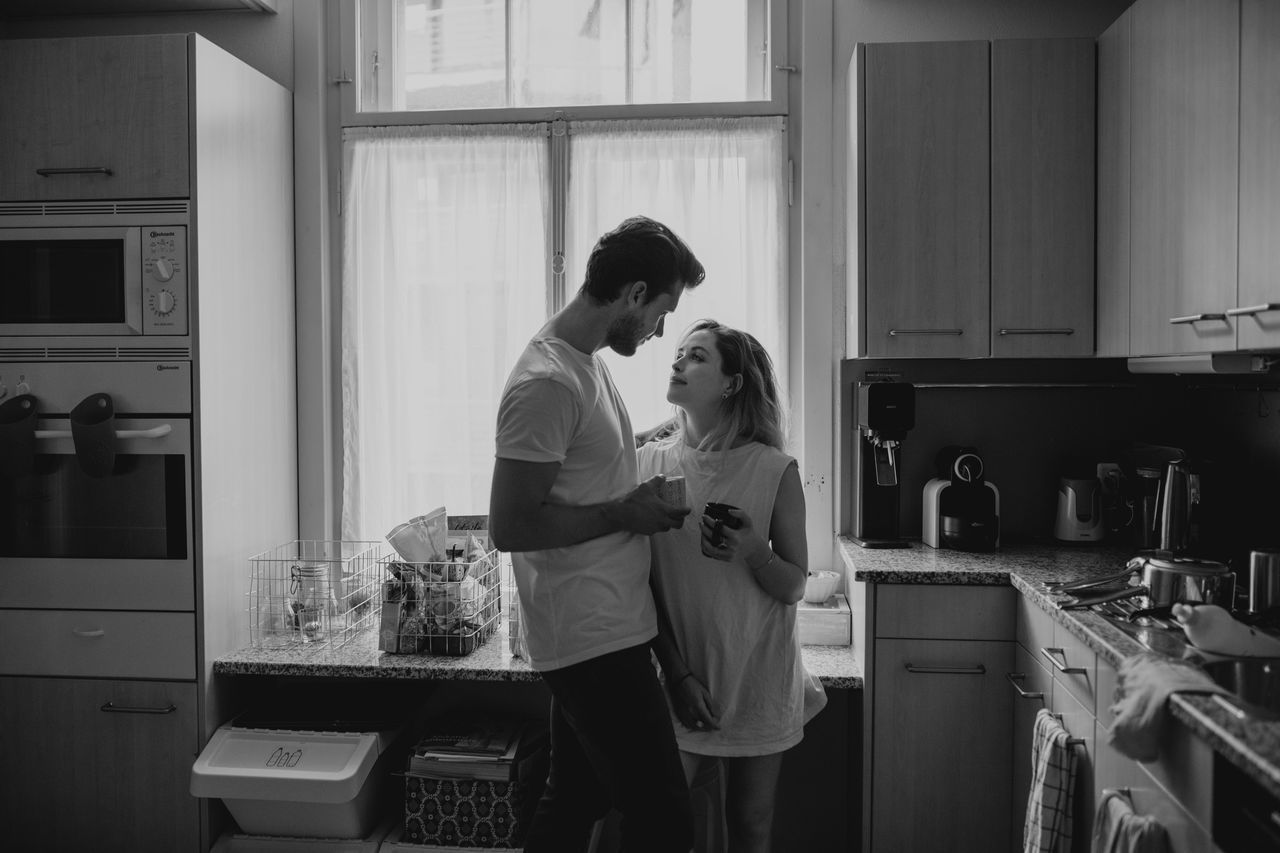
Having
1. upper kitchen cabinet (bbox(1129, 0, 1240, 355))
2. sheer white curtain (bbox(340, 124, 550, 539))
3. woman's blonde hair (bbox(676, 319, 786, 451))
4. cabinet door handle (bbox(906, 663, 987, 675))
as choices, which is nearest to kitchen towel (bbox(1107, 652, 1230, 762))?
upper kitchen cabinet (bbox(1129, 0, 1240, 355))

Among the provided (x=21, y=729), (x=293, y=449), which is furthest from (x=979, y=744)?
(x=21, y=729)

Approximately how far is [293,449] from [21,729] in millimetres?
1018

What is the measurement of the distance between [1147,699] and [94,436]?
2.35 m

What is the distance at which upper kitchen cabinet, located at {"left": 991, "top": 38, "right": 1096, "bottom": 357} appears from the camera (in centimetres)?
257

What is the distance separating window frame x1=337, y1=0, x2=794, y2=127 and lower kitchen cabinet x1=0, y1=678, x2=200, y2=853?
1.74 metres

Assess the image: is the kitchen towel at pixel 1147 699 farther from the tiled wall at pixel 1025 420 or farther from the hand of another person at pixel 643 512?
the tiled wall at pixel 1025 420

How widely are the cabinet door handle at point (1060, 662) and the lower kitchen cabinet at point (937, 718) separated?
0.28 meters

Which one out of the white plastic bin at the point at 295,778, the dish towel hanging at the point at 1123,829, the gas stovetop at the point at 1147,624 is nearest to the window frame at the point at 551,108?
the gas stovetop at the point at 1147,624

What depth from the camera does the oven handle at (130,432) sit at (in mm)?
2486

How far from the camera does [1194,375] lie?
2760 millimetres

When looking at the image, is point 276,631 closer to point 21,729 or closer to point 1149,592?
point 21,729

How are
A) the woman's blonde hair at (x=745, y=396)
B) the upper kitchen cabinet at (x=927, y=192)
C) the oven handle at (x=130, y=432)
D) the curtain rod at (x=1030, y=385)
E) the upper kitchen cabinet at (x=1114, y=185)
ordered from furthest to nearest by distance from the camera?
1. the curtain rod at (x=1030, y=385)
2. the upper kitchen cabinet at (x=927, y=192)
3. the oven handle at (x=130, y=432)
4. the upper kitchen cabinet at (x=1114, y=185)
5. the woman's blonde hair at (x=745, y=396)

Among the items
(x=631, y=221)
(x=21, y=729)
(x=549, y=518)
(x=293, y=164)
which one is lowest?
(x=21, y=729)

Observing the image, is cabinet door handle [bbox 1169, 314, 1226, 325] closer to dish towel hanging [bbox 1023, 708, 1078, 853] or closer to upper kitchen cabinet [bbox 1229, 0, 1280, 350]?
upper kitchen cabinet [bbox 1229, 0, 1280, 350]
